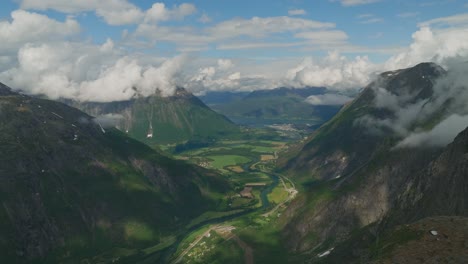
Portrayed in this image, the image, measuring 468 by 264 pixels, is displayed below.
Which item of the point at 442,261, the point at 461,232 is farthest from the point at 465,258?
the point at 461,232

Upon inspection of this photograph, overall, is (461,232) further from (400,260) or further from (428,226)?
(400,260)

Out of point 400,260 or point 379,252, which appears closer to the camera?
point 400,260

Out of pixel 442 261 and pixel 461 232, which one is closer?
pixel 442 261

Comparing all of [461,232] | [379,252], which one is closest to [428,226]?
[461,232]

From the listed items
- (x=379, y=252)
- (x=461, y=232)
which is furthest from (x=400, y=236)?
(x=461, y=232)

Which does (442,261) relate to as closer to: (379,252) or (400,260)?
(400,260)

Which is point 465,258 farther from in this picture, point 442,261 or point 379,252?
point 379,252

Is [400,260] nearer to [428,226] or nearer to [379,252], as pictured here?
[379,252]
